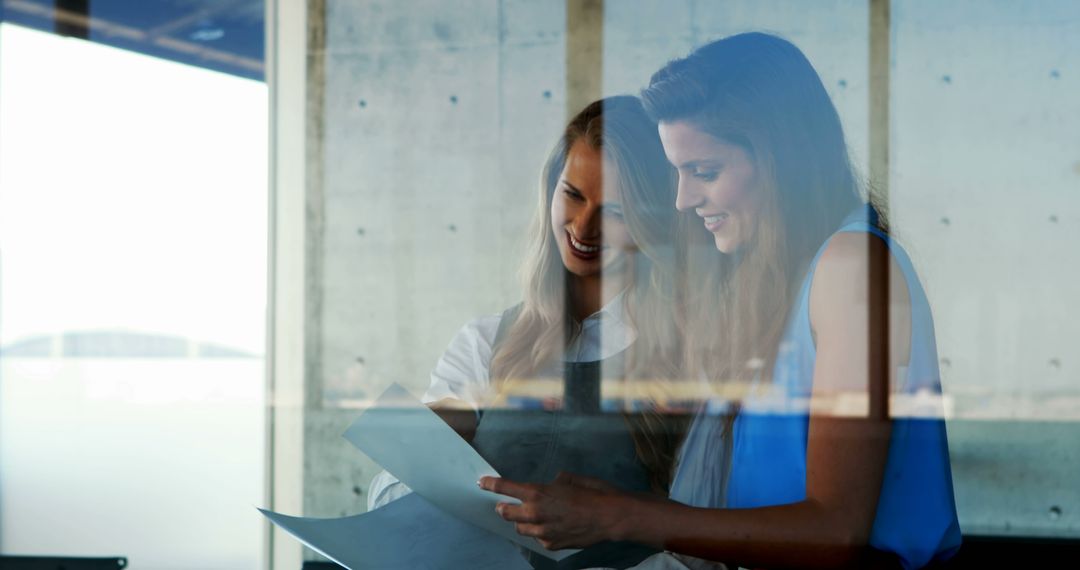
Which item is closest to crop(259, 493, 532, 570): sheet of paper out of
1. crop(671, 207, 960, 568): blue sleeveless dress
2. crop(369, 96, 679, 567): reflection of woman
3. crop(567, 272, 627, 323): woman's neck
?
crop(369, 96, 679, 567): reflection of woman

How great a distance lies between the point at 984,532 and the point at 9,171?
4.91 feet

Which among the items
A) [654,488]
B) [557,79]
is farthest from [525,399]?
[557,79]

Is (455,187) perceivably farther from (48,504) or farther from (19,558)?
(19,558)

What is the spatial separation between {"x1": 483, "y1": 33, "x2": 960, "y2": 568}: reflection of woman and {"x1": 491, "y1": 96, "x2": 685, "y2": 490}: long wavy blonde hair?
34 millimetres

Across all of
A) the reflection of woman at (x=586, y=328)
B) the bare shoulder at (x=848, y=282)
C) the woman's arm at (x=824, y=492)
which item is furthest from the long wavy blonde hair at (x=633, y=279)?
the bare shoulder at (x=848, y=282)

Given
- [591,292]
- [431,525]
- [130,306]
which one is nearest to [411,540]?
[431,525]

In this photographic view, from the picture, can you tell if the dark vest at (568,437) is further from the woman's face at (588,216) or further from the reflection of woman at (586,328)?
the woman's face at (588,216)

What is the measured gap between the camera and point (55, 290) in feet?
4.68

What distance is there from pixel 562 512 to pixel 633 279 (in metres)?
0.37

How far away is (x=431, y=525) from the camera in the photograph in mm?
1004

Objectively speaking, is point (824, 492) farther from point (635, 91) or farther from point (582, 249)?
point (635, 91)

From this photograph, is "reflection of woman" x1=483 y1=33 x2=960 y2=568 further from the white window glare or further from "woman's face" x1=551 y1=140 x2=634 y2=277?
the white window glare

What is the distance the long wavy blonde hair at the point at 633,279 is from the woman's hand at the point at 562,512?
20 cm

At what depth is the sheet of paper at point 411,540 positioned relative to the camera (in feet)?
3.29
